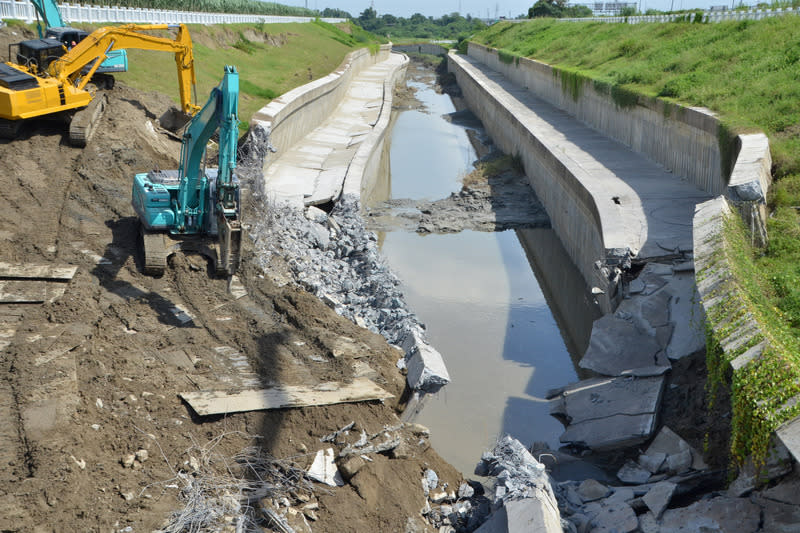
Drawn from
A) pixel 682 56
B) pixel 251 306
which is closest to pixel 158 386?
pixel 251 306

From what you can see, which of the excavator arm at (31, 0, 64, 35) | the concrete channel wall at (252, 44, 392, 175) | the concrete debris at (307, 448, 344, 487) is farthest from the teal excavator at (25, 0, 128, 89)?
the concrete debris at (307, 448, 344, 487)

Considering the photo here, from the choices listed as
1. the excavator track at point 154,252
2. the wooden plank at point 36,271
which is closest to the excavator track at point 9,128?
the wooden plank at point 36,271

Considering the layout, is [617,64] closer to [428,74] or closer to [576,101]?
[576,101]

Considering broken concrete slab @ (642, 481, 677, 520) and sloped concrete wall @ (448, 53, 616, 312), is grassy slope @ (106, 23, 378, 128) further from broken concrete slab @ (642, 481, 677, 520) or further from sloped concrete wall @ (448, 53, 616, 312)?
broken concrete slab @ (642, 481, 677, 520)

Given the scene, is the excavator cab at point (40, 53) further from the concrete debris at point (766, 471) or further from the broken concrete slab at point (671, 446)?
the concrete debris at point (766, 471)

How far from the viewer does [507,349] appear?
38.7 feet

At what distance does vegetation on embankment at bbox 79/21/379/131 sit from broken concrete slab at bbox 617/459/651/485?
12.9 meters

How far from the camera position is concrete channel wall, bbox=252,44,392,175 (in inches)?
688

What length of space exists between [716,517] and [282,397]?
4437 millimetres

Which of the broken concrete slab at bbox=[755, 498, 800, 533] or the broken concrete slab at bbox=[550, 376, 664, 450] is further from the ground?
the broken concrete slab at bbox=[755, 498, 800, 533]

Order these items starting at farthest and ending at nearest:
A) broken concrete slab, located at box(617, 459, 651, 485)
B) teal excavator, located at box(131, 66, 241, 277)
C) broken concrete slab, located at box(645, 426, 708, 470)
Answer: teal excavator, located at box(131, 66, 241, 277), broken concrete slab, located at box(617, 459, 651, 485), broken concrete slab, located at box(645, 426, 708, 470)

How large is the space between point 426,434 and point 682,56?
49.7 ft

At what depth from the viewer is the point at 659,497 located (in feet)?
22.5

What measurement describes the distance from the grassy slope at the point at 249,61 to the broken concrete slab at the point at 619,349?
11437 millimetres
